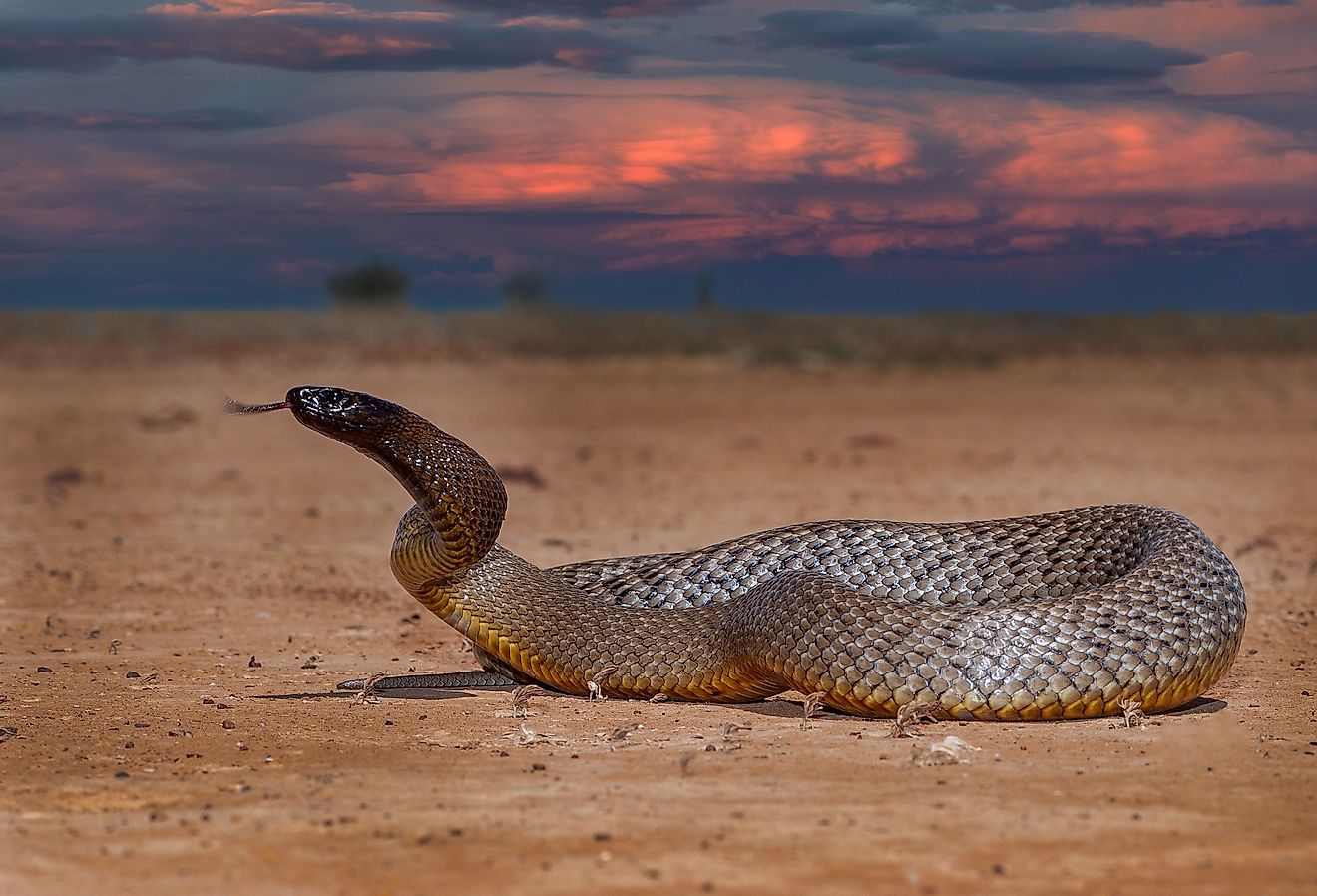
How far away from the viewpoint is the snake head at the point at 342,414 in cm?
685

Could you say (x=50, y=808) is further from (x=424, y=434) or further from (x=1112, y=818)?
(x=1112, y=818)

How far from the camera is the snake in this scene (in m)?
6.70

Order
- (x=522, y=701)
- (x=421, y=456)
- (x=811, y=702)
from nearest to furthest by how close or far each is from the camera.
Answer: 1. (x=811, y=702)
2. (x=421, y=456)
3. (x=522, y=701)

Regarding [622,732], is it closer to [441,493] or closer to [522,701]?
[522,701]

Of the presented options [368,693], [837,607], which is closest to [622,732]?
[837,607]

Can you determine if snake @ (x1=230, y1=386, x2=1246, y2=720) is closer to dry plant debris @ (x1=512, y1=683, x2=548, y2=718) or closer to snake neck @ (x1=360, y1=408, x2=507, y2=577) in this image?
snake neck @ (x1=360, y1=408, x2=507, y2=577)

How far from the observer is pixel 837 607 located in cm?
686

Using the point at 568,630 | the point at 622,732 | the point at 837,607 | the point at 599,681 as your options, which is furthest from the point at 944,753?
the point at 568,630

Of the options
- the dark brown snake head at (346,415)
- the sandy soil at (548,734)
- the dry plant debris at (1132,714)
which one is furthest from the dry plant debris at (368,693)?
the dry plant debris at (1132,714)

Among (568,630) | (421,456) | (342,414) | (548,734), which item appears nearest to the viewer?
(548,734)

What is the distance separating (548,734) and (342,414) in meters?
1.64

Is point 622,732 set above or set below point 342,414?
below

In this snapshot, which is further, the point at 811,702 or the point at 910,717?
the point at 811,702

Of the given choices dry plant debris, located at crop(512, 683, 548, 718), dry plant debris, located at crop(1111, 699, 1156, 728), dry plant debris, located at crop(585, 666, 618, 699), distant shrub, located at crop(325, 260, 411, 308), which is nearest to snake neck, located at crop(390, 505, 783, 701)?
dry plant debris, located at crop(585, 666, 618, 699)
